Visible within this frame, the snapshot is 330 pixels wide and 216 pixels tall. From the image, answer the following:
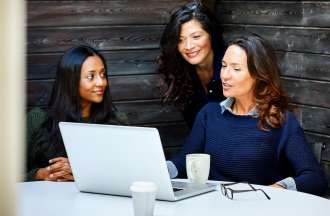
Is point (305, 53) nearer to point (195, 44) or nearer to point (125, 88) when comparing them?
point (195, 44)

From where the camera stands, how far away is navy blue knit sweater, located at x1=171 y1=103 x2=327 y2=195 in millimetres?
2443

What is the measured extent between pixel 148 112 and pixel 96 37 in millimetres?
572

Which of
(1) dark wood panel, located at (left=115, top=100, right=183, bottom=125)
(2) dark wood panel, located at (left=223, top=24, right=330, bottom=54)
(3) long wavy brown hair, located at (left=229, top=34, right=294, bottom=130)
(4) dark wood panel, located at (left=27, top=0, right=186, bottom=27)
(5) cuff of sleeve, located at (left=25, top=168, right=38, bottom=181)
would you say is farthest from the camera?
(1) dark wood panel, located at (left=115, top=100, right=183, bottom=125)

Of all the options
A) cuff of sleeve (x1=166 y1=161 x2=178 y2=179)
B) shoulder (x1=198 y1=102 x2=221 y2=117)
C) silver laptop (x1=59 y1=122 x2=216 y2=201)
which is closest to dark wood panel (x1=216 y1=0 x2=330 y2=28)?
shoulder (x1=198 y1=102 x2=221 y2=117)

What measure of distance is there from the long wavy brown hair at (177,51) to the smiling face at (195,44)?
30mm

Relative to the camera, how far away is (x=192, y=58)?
3.43 m

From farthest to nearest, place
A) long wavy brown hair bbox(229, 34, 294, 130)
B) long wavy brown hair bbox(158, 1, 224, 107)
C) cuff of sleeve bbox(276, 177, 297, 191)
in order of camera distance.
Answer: long wavy brown hair bbox(158, 1, 224, 107) < long wavy brown hair bbox(229, 34, 294, 130) < cuff of sleeve bbox(276, 177, 297, 191)

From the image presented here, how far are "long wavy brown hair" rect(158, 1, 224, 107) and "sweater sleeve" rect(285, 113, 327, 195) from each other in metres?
1.16

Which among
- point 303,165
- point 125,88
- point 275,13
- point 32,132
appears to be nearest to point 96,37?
point 125,88

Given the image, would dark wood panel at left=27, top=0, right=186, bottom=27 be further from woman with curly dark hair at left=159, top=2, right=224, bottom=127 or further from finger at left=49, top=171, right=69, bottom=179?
finger at left=49, top=171, right=69, bottom=179

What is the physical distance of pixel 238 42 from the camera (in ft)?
8.94

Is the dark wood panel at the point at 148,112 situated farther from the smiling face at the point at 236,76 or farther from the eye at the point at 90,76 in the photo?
the smiling face at the point at 236,76

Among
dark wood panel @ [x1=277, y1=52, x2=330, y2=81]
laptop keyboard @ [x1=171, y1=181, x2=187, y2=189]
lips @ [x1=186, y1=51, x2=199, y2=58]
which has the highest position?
lips @ [x1=186, y1=51, x2=199, y2=58]

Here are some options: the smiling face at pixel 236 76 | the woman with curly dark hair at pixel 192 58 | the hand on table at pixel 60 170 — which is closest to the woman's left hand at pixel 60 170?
the hand on table at pixel 60 170
